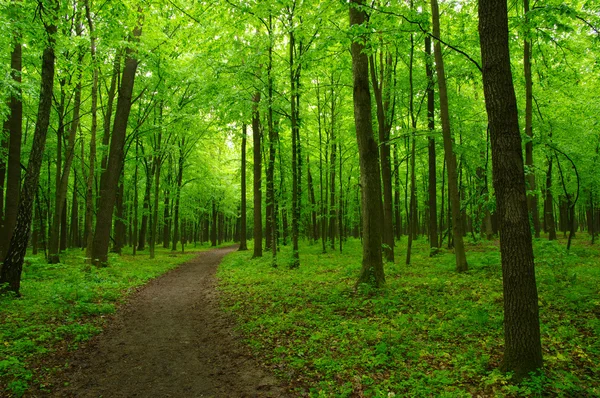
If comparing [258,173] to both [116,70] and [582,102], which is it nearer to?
[116,70]

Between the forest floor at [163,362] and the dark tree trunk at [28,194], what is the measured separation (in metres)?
2.86

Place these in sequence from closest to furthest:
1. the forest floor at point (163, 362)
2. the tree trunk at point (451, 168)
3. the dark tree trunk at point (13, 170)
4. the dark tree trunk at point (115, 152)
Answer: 1. the forest floor at point (163, 362)
2. the tree trunk at point (451, 168)
3. the dark tree trunk at point (13, 170)
4. the dark tree trunk at point (115, 152)

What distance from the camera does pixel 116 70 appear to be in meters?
15.4

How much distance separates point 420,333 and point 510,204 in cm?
303

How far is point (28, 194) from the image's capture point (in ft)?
27.8

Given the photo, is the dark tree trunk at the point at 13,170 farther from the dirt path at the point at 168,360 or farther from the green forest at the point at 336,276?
the dirt path at the point at 168,360

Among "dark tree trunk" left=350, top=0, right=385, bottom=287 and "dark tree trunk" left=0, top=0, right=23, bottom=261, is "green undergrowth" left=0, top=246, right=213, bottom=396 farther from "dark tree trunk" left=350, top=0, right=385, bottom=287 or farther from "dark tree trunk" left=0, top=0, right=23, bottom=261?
"dark tree trunk" left=350, top=0, right=385, bottom=287

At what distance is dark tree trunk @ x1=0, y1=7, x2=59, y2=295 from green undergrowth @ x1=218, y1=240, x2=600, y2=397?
5533 mm

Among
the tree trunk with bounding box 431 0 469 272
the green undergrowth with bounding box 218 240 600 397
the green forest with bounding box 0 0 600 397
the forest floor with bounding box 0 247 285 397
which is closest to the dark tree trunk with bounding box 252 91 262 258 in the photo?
the green forest with bounding box 0 0 600 397

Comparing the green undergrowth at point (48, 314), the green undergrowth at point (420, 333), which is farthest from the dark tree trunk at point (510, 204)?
the green undergrowth at point (48, 314)

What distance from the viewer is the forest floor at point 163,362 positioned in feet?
15.8

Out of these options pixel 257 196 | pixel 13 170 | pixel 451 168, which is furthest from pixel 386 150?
pixel 13 170

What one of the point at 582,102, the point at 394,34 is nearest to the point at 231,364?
the point at 394,34

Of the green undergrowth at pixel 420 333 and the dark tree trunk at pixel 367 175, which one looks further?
the dark tree trunk at pixel 367 175
